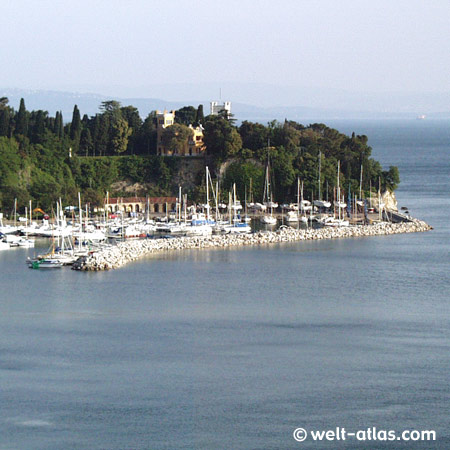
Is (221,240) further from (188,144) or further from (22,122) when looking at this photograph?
(22,122)

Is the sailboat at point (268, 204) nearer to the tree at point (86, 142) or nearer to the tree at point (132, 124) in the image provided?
the tree at point (132, 124)

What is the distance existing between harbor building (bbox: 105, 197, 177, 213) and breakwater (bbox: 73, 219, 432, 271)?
809 centimetres

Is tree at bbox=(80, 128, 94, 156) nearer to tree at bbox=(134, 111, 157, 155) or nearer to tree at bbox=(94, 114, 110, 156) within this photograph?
tree at bbox=(94, 114, 110, 156)

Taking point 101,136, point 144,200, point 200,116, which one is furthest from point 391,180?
point 101,136

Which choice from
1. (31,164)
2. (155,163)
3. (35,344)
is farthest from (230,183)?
(35,344)

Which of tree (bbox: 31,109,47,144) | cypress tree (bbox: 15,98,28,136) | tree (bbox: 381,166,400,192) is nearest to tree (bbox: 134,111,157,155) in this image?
tree (bbox: 31,109,47,144)

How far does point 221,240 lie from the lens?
4425 centimetres

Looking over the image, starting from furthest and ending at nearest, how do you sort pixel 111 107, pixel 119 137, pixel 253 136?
1. pixel 111 107
2. pixel 119 137
3. pixel 253 136

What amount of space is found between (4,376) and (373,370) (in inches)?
328

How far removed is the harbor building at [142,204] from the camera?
52.9 m

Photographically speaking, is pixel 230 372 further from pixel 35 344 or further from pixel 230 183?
pixel 230 183

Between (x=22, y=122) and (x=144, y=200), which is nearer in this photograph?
(x=144, y=200)

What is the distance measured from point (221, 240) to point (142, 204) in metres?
10.3

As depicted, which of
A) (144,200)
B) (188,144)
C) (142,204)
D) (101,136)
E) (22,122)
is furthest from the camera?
(188,144)
